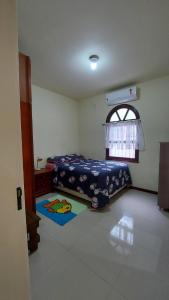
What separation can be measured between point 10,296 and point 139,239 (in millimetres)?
1544

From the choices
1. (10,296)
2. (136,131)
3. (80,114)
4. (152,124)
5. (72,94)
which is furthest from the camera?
(80,114)

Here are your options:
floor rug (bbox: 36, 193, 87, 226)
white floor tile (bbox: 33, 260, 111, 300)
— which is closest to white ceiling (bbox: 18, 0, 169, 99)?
floor rug (bbox: 36, 193, 87, 226)

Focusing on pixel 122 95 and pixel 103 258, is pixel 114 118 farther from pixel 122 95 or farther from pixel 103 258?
pixel 103 258

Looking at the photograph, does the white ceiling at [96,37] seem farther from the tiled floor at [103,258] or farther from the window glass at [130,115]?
the tiled floor at [103,258]

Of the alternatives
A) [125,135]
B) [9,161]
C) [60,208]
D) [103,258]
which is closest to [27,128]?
[9,161]

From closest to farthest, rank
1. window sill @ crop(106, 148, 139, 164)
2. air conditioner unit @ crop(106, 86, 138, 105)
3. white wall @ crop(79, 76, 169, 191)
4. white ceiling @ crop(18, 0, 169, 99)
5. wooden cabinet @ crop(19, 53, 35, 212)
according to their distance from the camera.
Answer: white ceiling @ crop(18, 0, 169, 99)
wooden cabinet @ crop(19, 53, 35, 212)
white wall @ crop(79, 76, 169, 191)
air conditioner unit @ crop(106, 86, 138, 105)
window sill @ crop(106, 148, 139, 164)

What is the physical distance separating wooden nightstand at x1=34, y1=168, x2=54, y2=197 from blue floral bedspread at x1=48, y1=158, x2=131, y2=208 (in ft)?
0.46

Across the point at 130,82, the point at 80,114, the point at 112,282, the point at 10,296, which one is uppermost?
the point at 130,82

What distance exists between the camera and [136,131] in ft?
11.1

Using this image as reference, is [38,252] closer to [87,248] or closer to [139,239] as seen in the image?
[87,248]

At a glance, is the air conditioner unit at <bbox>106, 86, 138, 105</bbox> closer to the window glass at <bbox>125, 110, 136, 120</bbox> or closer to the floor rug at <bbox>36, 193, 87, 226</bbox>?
the window glass at <bbox>125, 110, 136, 120</bbox>

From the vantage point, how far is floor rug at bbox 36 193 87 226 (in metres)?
2.23

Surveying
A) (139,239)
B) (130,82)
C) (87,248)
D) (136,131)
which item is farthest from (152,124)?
(87,248)

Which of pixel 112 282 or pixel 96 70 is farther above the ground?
pixel 96 70
